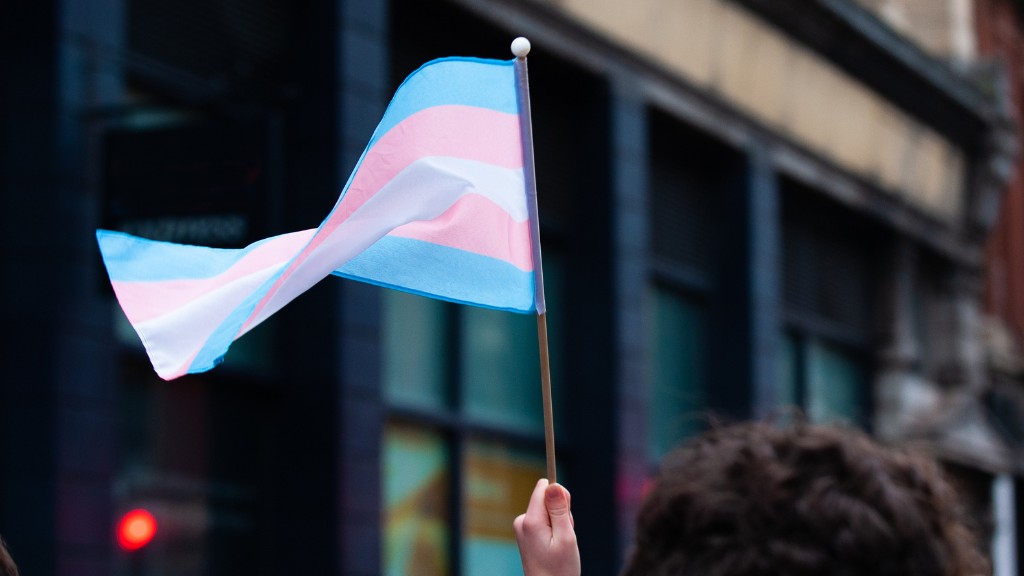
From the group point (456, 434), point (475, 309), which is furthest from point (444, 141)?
point (475, 309)

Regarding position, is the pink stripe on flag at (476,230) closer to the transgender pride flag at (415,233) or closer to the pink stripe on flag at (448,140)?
the transgender pride flag at (415,233)

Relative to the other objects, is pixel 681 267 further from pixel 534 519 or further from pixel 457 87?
pixel 534 519

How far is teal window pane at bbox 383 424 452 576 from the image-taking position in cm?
1083

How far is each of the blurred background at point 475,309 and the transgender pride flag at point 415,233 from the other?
908 millimetres

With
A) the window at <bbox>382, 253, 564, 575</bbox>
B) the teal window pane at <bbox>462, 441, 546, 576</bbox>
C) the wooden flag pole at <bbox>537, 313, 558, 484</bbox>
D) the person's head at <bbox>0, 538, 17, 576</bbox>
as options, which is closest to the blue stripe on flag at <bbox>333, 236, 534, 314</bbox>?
the wooden flag pole at <bbox>537, 313, 558, 484</bbox>

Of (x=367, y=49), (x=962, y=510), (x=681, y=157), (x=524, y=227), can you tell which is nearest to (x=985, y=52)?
(x=681, y=157)

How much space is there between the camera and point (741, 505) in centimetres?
188

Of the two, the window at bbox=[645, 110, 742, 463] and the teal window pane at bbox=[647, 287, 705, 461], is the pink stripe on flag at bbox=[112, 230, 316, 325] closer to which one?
the window at bbox=[645, 110, 742, 463]

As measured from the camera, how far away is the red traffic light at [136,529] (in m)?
8.76

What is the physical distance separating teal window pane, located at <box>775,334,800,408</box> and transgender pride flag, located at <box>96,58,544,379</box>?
1235 centimetres

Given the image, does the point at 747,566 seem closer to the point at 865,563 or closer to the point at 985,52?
the point at 865,563

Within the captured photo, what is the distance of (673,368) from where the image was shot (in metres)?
14.5

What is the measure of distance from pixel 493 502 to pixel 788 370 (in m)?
5.43

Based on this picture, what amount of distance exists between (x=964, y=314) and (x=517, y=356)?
913cm
